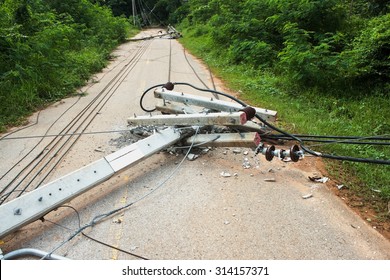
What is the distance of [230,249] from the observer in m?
3.32

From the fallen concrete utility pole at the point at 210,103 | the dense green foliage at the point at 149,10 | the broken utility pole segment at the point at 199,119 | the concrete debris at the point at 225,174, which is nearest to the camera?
the broken utility pole segment at the point at 199,119

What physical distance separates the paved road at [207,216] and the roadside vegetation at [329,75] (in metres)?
0.67

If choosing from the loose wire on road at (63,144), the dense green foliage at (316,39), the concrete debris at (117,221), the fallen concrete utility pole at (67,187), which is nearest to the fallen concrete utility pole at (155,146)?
the fallen concrete utility pole at (67,187)

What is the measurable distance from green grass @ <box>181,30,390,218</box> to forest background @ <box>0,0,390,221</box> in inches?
0.6

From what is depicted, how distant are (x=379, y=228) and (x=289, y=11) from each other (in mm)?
8882

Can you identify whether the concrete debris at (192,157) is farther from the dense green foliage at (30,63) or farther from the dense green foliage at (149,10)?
the dense green foliage at (149,10)

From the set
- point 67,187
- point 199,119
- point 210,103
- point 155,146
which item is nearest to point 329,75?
point 210,103

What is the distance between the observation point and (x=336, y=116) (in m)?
6.71

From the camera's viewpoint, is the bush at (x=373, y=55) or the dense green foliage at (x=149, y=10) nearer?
the bush at (x=373, y=55)

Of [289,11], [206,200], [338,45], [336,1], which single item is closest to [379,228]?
[206,200]

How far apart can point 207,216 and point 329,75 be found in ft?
19.3

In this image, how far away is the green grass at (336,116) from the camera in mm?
4461

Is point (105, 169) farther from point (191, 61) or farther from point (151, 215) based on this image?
point (191, 61)

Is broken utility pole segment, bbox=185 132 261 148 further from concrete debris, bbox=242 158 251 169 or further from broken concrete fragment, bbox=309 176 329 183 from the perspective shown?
broken concrete fragment, bbox=309 176 329 183
